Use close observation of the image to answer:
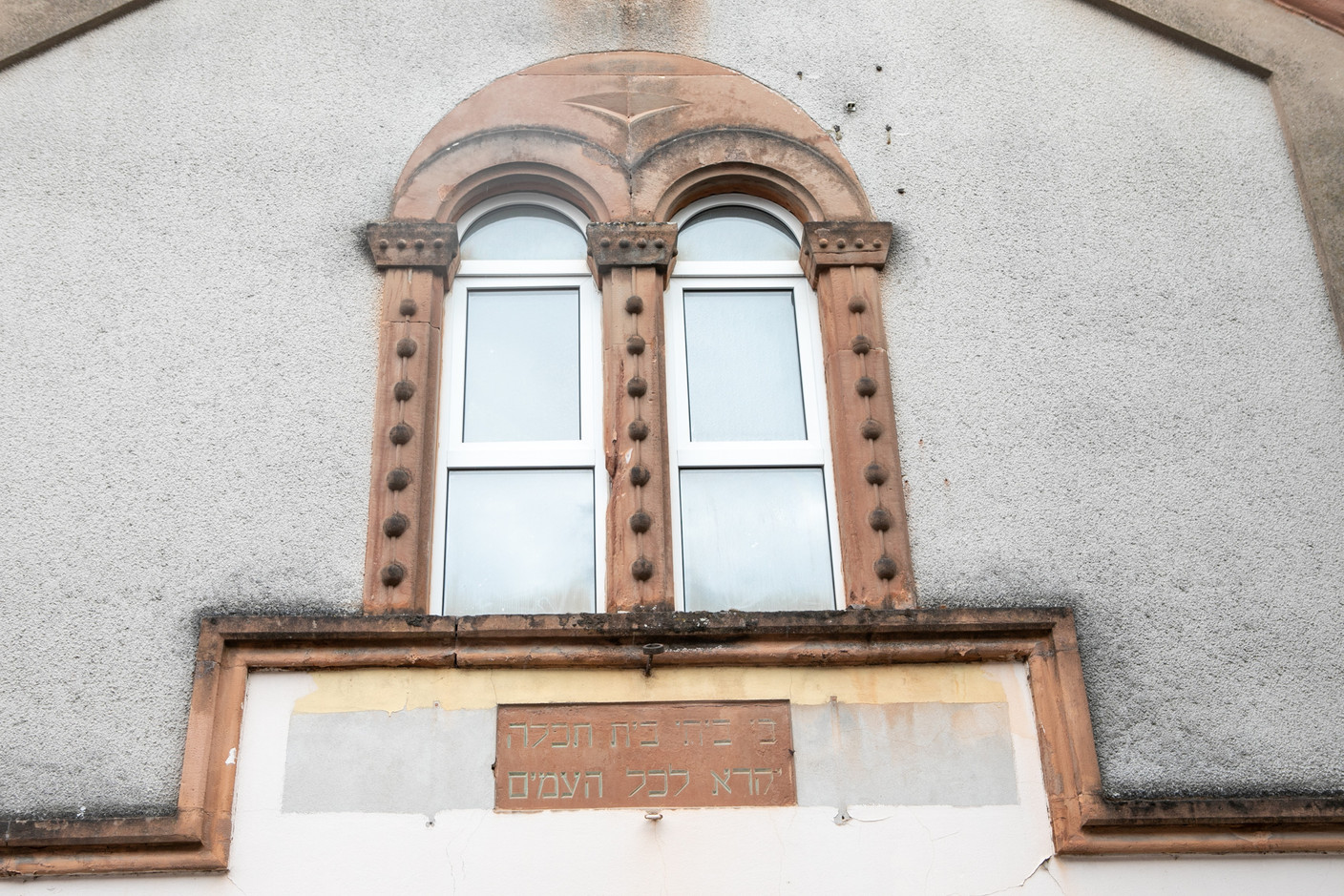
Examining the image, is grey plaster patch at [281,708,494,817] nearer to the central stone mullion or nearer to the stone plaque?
the stone plaque

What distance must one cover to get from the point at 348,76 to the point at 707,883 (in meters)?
3.49

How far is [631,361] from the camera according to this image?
5086mm

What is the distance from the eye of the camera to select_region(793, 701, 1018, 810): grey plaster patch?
4.36 metres

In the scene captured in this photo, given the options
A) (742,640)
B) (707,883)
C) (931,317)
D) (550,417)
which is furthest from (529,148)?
(707,883)

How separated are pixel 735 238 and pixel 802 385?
74 cm

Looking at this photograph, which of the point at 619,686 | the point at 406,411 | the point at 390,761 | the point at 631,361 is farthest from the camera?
the point at 631,361

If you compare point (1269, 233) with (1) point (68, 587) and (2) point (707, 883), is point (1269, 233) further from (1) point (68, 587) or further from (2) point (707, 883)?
(1) point (68, 587)

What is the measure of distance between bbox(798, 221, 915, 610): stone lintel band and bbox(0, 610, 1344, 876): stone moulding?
0.82 feet

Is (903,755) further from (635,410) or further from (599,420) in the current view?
(599,420)

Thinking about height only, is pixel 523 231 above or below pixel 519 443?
above

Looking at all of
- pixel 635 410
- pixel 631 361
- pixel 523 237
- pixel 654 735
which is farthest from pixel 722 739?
pixel 523 237

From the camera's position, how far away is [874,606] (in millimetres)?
4672

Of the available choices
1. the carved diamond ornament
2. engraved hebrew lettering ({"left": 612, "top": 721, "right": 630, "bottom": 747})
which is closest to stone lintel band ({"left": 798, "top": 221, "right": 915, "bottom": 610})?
the carved diamond ornament

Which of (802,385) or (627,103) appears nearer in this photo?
(802,385)
